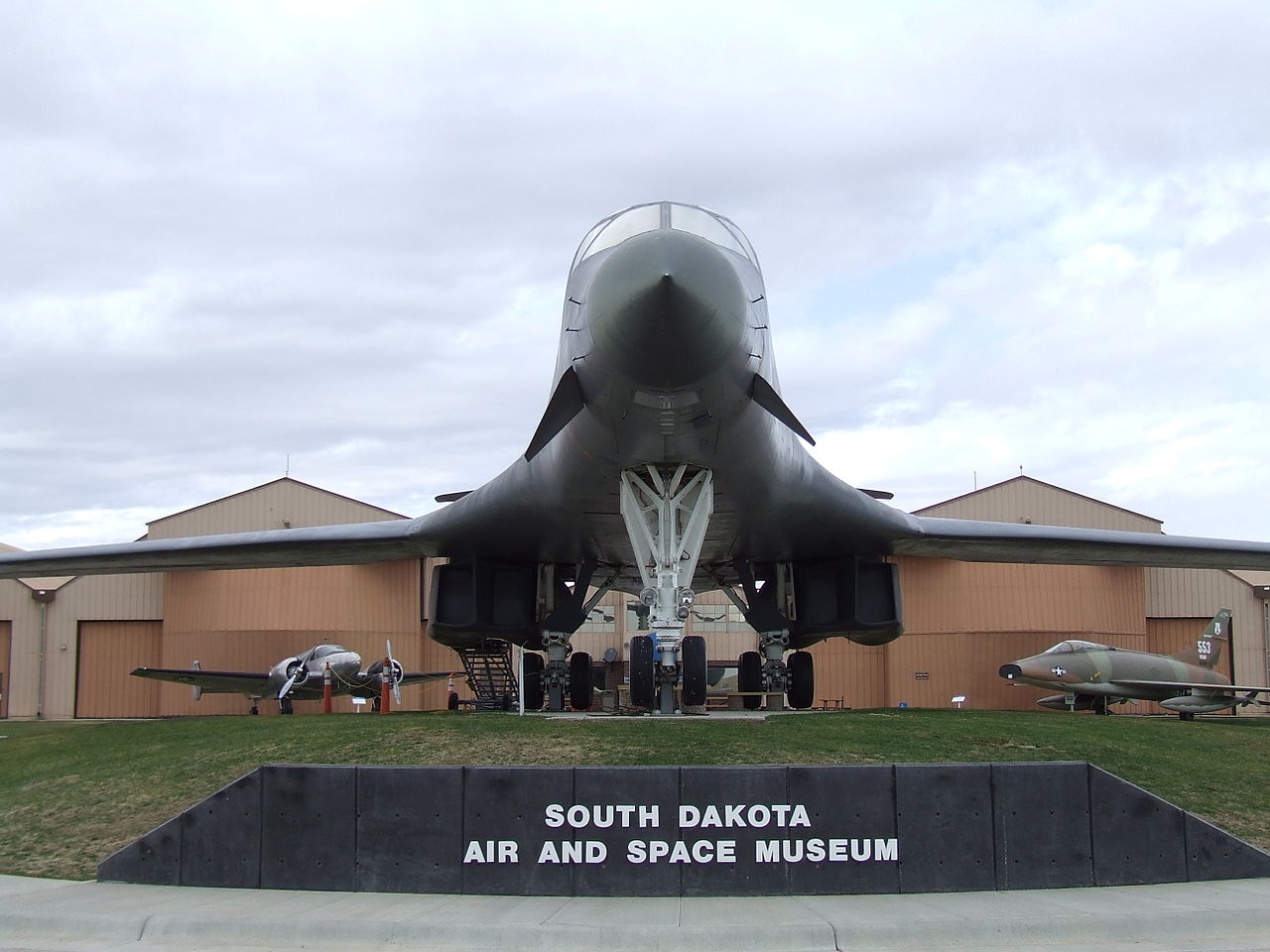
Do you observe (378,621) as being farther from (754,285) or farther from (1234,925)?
(1234,925)

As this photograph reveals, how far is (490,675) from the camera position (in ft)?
55.5

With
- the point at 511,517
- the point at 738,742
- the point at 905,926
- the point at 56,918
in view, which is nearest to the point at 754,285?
the point at 738,742

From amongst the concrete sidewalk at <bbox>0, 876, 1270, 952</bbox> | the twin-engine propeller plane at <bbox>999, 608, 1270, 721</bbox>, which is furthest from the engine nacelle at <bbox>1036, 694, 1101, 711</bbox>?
the concrete sidewalk at <bbox>0, 876, 1270, 952</bbox>

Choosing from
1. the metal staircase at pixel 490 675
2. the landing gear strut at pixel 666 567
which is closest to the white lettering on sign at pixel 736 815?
the landing gear strut at pixel 666 567

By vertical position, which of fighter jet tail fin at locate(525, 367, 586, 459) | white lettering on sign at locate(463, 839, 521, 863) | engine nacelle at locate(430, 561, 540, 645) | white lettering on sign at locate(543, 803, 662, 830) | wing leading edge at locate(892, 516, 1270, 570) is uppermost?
fighter jet tail fin at locate(525, 367, 586, 459)

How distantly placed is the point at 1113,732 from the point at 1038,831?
430 cm

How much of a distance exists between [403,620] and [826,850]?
77.1 ft

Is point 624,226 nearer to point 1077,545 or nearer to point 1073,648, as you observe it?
point 1077,545

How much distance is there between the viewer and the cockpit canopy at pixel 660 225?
8734 mm

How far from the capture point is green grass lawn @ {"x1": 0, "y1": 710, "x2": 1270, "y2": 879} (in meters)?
7.12

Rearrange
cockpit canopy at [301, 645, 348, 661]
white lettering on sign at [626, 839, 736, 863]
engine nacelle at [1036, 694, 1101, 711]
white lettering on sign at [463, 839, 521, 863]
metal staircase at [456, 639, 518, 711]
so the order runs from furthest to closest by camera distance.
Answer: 1. engine nacelle at [1036, 694, 1101, 711]
2. cockpit canopy at [301, 645, 348, 661]
3. metal staircase at [456, 639, 518, 711]
4. white lettering on sign at [463, 839, 521, 863]
5. white lettering on sign at [626, 839, 736, 863]

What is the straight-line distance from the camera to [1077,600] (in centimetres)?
2720

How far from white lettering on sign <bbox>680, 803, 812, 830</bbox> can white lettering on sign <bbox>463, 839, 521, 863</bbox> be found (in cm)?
89

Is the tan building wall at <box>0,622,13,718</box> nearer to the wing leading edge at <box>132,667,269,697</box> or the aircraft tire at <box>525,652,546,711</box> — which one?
the wing leading edge at <box>132,667,269,697</box>
